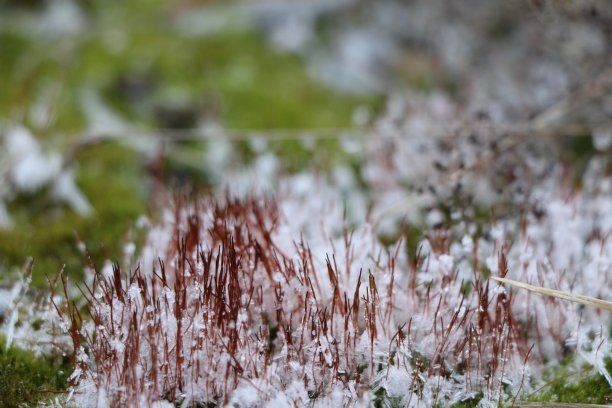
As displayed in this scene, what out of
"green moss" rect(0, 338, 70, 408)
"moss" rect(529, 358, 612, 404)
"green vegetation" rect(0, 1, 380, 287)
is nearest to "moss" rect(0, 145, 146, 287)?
"green vegetation" rect(0, 1, 380, 287)

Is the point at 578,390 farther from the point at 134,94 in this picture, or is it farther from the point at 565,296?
the point at 134,94

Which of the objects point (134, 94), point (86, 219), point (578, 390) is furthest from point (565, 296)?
point (134, 94)

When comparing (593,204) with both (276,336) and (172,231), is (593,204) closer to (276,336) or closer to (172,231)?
(276,336)

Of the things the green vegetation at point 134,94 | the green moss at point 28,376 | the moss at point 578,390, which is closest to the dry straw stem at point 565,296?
the moss at point 578,390

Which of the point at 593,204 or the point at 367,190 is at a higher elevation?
the point at 367,190

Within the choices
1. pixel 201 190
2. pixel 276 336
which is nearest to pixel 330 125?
pixel 201 190

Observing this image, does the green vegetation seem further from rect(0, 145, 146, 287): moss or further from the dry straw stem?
the dry straw stem

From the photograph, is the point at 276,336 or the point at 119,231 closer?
the point at 276,336

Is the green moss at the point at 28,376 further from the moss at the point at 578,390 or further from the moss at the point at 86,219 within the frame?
the moss at the point at 578,390

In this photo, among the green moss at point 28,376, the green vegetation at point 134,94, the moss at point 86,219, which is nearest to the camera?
the green moss at point 28,376
